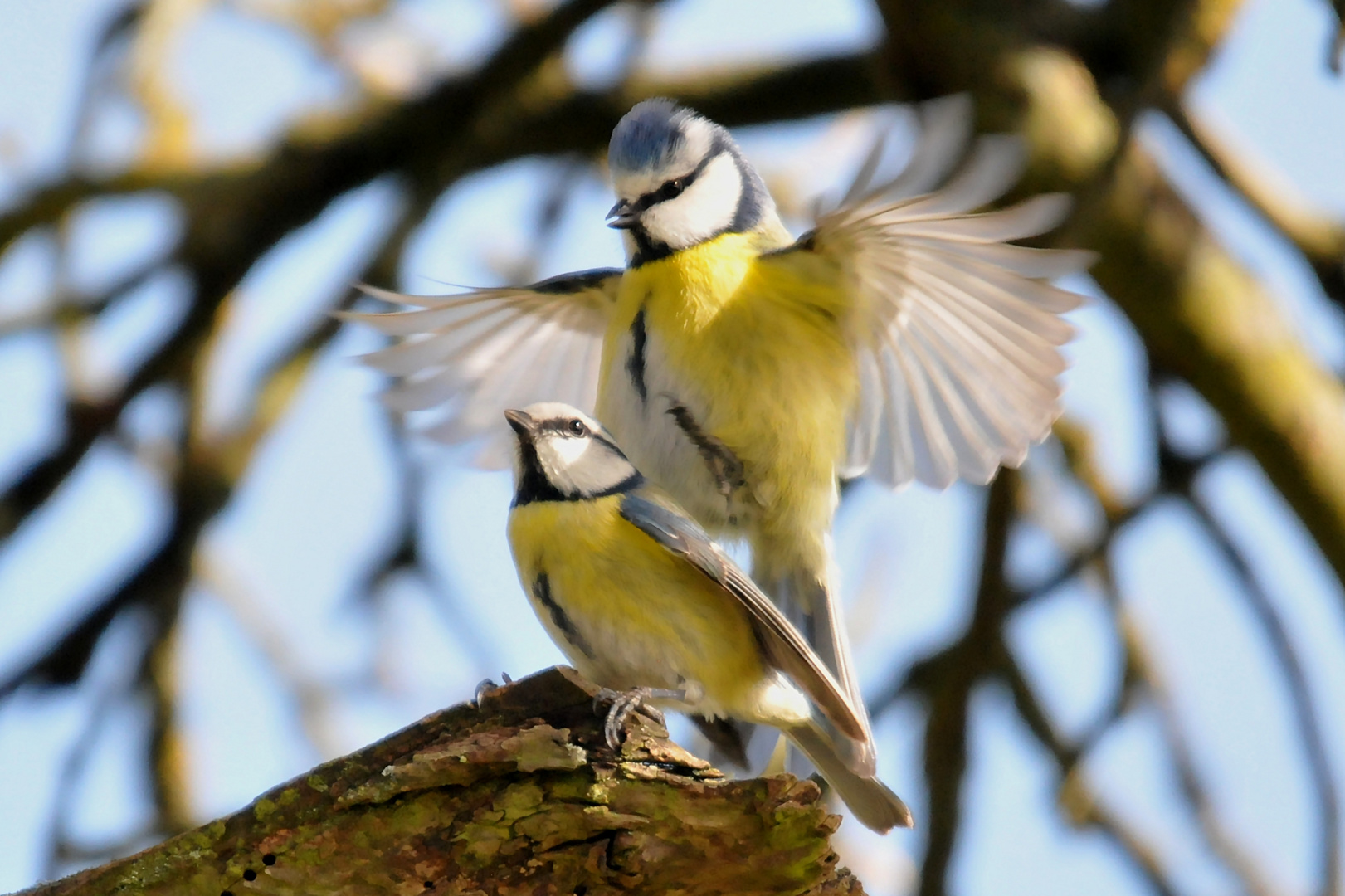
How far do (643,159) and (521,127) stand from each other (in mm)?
1110

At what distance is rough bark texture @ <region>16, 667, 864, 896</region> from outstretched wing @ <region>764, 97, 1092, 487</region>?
3.25 ft

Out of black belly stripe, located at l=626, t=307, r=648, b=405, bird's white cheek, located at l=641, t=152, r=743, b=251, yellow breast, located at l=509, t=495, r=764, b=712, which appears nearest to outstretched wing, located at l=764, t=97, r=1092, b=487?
bird's white cheek, located at l=641, t=152, r=743, b=251

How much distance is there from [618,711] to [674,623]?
39 cm

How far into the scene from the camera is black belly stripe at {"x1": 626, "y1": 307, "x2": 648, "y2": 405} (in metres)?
2.41

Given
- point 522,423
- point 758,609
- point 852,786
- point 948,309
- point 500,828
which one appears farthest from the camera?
point 948,309

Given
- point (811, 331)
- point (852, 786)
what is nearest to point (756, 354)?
point (811, 331)

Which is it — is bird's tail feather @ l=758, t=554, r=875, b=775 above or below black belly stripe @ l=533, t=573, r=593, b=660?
below

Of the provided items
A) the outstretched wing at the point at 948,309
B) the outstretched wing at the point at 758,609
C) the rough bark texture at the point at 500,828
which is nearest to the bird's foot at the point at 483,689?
the rough bark texture at the point at 500,828

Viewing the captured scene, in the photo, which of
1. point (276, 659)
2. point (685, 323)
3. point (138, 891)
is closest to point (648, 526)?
point (685, 323)

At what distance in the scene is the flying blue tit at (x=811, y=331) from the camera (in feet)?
A: 7.80

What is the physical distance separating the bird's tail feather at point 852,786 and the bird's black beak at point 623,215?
0.86m

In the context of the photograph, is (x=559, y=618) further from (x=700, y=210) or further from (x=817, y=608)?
(x=700, y=210)

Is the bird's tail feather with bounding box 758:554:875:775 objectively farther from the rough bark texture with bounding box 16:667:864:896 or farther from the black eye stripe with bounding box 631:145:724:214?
the rough bark texture with bounding box 16:667:864:896

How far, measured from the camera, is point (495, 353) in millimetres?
2982
